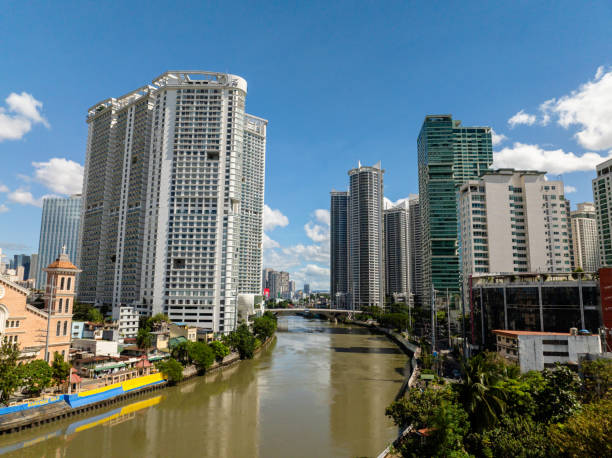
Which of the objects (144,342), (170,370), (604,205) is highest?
(604,205)

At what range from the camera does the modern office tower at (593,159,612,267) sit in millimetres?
85438

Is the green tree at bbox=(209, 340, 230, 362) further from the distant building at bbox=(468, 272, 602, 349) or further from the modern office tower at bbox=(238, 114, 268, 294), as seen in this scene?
the modern office tower at bbox=(238, 114, 268, 294)

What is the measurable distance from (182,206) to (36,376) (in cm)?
4440

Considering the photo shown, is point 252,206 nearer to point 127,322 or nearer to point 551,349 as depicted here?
point 127,322

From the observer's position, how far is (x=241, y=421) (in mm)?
29406

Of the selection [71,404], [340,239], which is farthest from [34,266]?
[71,404]

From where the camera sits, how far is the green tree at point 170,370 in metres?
38.7

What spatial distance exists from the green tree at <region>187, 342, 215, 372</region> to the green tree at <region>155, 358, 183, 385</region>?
3.18 m

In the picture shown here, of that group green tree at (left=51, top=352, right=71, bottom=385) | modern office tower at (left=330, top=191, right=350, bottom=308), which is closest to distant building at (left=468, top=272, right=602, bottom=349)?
green tree at (left=51, top=352, right=71, bottom=385)

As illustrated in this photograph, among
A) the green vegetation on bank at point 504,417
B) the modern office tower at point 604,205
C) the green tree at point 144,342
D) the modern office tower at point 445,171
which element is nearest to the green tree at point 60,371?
the green tree at point 144,342

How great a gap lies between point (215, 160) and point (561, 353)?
2306 inches

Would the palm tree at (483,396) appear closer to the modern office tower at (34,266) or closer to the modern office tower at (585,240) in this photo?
the modern office tower at (585,240)

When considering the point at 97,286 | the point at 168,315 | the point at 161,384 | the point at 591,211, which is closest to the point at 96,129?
the point at 97,286

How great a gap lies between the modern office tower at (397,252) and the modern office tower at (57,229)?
123411 millimetres
